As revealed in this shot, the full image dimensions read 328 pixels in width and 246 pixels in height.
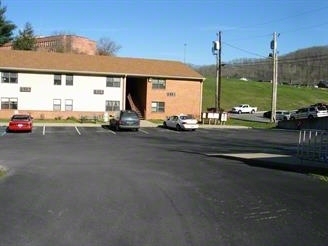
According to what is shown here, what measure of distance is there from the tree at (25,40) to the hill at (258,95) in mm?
32399

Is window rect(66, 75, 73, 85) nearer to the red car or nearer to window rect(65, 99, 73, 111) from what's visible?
Answer: window rect(65, 99, 73, 111)

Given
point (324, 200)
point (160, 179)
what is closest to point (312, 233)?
point (324, 200)

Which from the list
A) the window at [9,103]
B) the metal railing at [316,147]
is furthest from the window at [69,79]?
the metal railing at [316,147]

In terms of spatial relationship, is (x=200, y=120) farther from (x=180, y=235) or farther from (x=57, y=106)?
(x=180, y=235)

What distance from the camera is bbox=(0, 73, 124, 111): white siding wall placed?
55688 mm

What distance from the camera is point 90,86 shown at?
190 feet

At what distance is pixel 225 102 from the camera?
337 ft

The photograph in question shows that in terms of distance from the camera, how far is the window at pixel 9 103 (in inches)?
2179

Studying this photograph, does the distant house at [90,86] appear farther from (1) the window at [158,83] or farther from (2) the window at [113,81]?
(2) the window at [113,81]

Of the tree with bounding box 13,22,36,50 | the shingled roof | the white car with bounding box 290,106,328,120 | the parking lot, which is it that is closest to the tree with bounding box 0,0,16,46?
the tree with bounding box 13,22,36,50

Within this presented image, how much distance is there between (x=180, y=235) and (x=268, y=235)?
1.40 metres

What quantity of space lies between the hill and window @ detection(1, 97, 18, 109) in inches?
1696

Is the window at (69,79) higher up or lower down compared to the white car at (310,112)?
higher up

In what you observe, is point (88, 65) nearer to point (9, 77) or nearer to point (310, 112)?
point (9, 77)
